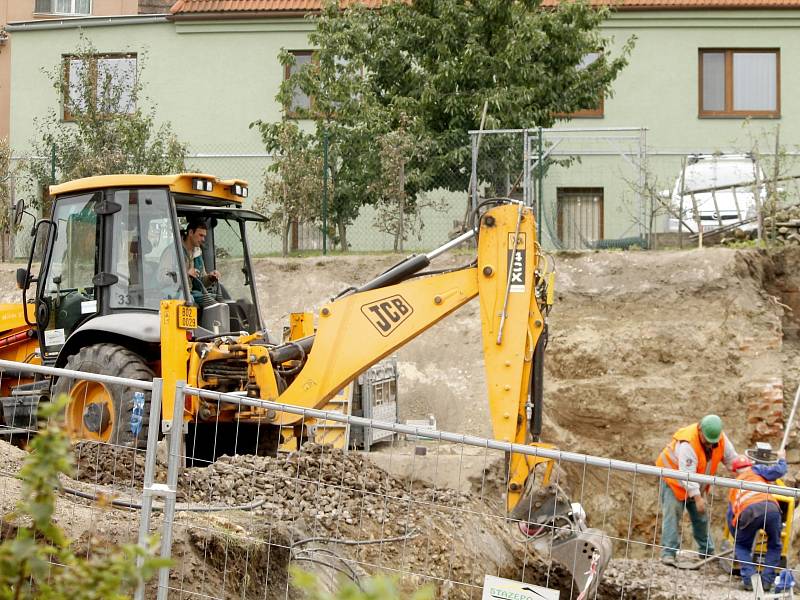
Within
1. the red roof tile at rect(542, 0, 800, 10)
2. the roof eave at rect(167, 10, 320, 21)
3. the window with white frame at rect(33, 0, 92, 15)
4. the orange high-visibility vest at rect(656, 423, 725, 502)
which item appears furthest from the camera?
the window with white frame at rect(33, 0, 92, 15)

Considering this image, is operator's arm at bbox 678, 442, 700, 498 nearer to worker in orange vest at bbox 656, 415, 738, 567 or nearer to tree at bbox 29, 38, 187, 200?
worker in orange vest at bbox 656, 415, 738, 567

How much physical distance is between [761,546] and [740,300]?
6.46m

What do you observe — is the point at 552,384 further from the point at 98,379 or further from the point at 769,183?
the point at 98,379

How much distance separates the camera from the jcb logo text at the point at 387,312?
378 inches

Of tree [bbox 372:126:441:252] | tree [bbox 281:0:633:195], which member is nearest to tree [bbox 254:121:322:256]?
tree [bbox 281:0:633:195]

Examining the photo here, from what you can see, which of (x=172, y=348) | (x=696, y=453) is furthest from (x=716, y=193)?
(x=172, y=348)

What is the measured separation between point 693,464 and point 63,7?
2256 centimetres

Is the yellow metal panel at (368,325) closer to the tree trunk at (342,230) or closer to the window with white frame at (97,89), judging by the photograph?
the tree trunk at (342,230)

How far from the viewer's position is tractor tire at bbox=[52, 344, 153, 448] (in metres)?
9.12

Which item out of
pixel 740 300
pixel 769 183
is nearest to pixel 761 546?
pixel 740 300

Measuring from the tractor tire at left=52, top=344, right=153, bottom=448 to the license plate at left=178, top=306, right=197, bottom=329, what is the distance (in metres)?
0.55

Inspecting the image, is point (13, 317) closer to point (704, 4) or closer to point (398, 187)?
point (398, 187)

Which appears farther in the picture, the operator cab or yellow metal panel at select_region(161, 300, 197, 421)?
the operator cab

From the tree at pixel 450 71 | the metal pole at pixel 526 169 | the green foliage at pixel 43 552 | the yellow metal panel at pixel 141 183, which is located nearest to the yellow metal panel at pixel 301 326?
the yellow metal panel at pixel 141 183
